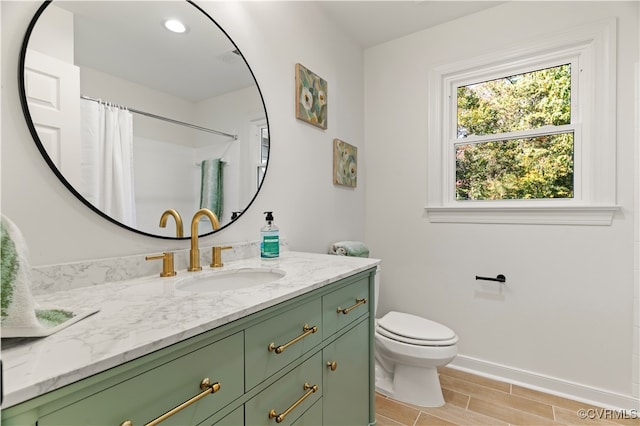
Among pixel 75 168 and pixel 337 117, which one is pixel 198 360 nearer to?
pixel 75 168

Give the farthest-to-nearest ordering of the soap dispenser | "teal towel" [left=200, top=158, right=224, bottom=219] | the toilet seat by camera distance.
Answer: the toilet seat, the soap dispenser, "teal towel" [left=200, top=158, right=224, bottom=219]

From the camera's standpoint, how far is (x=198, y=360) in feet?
2.19

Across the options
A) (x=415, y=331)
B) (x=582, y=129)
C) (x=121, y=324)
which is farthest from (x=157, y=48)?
(x=582, y=129)

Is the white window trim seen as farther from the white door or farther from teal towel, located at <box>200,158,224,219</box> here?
the white door

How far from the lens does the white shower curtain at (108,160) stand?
0.97 m

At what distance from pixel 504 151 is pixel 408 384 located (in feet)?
5.55

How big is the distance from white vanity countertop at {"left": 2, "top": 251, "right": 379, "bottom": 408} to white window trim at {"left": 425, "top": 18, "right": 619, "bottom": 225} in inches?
60.5

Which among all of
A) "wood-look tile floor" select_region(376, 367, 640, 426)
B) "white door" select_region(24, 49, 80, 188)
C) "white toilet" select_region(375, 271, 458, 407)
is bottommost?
"wood-look tile floor" select_region(376, 367, 640, 426)

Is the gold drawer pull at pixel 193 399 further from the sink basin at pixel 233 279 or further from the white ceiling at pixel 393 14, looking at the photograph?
the white ceiling at pixel 393 14

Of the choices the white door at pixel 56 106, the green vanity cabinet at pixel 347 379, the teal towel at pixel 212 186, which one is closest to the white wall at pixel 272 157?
the white door at pixel 56 106

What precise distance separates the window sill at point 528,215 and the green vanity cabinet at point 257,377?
1.15 m

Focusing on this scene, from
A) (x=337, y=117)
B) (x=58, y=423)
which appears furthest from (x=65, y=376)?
(x=337, y=117)

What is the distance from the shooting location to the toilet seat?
1.73 meters
